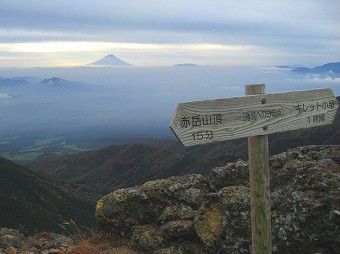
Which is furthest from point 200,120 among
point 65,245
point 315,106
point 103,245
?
point 65,245

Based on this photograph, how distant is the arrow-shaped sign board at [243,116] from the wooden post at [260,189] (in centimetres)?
27

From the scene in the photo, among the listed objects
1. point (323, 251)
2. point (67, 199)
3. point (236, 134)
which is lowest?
point (67, 199)

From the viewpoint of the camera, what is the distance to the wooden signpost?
629cm

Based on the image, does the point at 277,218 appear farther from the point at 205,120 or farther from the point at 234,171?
the point at 205,120

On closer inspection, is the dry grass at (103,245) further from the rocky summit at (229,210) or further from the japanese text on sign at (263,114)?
the japanese text on sign at (263,114)

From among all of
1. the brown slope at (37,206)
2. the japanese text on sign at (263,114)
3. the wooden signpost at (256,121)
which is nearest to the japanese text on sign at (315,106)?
the wooden signpost at (256,121)

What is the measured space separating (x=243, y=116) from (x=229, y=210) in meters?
4.51

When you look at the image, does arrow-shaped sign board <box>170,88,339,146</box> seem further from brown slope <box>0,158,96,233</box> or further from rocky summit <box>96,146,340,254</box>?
brown slope <box>0,158,96,233</box>

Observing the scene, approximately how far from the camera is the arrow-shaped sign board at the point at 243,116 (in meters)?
6.24

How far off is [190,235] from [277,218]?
2740mm

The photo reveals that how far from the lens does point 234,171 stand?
13227mm

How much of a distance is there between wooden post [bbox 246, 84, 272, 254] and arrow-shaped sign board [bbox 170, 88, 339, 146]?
0.27 meters

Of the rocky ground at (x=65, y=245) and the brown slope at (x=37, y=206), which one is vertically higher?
the rocky ground at (x=65, y=245)

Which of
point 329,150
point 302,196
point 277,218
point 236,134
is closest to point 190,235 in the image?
point 277,218
